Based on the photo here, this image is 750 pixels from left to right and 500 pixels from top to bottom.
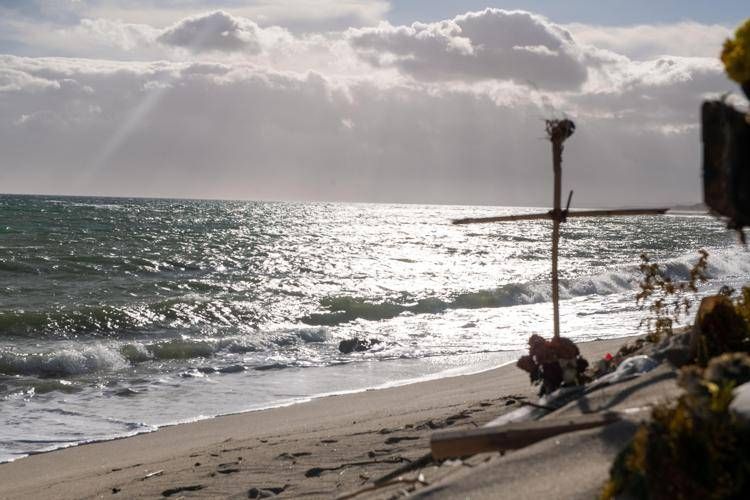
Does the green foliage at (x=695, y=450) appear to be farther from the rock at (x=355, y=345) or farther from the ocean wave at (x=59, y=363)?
the rock at (x=355, y=345)

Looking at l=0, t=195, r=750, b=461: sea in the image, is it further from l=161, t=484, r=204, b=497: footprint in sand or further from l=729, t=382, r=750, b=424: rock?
l=729, t=382, r=750, b=424: rock

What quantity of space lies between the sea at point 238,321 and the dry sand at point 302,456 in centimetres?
80

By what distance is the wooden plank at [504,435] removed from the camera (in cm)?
396

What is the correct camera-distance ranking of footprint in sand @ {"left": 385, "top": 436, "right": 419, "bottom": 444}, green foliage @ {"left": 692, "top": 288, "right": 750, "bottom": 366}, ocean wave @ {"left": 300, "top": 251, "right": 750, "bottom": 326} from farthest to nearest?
ocean wave @ {"left": 300, "top": 251, "right": 750, "bottom": 326}
footprint in sand @ {"left": 385, "top": 436, "right": 419, "bottom": 444}
green foliage @ {"left": 692, "top": 288, "right": 750, "bottom": 366}

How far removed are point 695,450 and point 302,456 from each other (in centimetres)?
431

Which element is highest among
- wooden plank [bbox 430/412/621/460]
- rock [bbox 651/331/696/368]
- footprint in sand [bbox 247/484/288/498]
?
rock [bbox 651/331/696/368]

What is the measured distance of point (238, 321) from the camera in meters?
19.6

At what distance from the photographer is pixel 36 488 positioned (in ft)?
23.3

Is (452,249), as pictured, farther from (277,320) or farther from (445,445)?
(445,445)

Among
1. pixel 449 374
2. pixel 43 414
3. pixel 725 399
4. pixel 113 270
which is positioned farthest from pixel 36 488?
pixel 113 270

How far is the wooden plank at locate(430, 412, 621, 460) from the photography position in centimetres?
396

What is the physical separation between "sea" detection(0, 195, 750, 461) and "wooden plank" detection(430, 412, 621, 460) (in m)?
5.59

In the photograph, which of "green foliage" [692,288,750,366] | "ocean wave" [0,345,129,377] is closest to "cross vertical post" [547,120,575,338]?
"green foliage" [692,288,750,366]

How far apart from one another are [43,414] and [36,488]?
3.52 m
